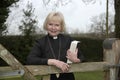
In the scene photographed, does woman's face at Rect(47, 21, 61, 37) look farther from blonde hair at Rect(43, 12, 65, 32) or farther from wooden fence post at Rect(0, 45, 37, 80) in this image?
wooden fence post at Rect(0, 45, 37, 80)

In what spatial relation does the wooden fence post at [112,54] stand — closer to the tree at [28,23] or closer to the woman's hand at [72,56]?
the woman's hand at [72,56]

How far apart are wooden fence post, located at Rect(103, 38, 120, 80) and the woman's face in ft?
2.09

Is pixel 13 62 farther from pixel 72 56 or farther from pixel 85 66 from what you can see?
pixel 85 66

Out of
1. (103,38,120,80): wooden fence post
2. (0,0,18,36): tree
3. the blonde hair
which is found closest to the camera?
the blonde hair

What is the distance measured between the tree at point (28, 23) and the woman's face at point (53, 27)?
17545 mm

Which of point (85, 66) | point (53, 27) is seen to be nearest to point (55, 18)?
point (53, 27)

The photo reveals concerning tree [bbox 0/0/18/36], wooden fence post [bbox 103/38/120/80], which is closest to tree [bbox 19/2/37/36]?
tree [bbox 0/0/18/36]

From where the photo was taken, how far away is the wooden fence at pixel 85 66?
361 cm

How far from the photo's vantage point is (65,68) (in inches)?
148

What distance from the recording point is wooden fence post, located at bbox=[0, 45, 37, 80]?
3555 millimetres

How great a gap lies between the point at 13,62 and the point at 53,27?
0.57m

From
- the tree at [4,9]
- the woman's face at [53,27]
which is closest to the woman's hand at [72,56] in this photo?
the woman's face at [53,27]

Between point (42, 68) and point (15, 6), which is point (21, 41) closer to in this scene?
point (15, 6)

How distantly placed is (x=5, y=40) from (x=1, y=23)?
209cm
